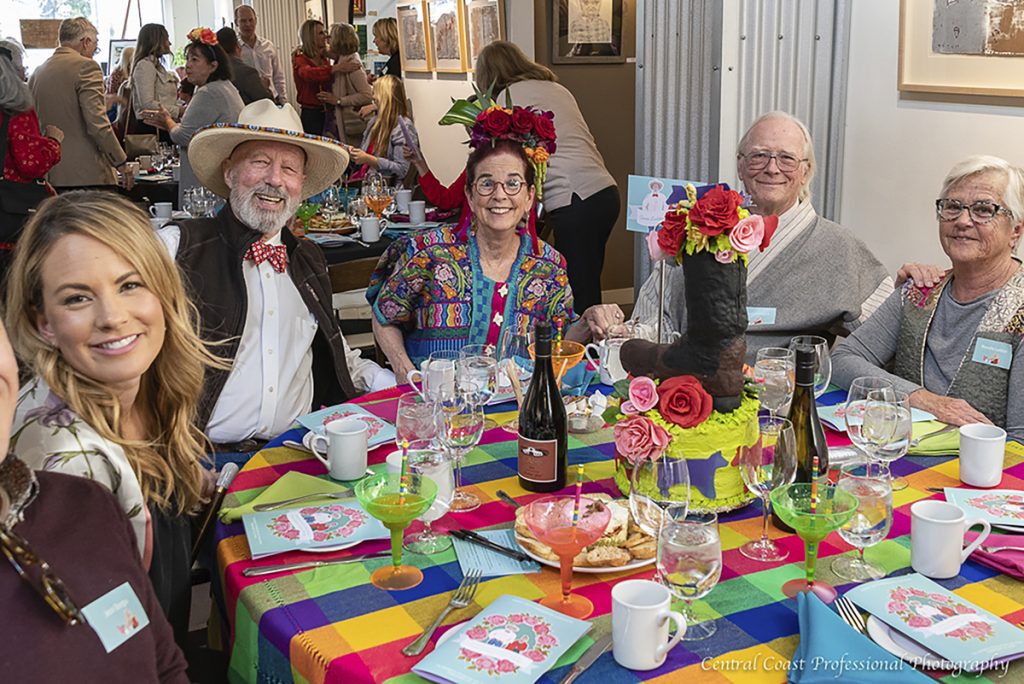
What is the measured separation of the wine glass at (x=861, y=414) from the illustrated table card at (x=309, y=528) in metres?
0.92

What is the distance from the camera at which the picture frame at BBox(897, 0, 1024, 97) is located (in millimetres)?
3326

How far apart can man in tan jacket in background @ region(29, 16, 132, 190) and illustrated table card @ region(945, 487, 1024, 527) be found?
6.60 m

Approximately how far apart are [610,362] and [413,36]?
6.48m

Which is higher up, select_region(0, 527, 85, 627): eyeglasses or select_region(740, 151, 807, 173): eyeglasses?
select_region(740, 151, 807, 173): eyeglasses

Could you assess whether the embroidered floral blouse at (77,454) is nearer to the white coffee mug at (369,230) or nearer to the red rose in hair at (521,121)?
the red rose in hair at (521,121)

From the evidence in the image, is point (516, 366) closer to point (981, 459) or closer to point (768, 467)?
point (768, 467)

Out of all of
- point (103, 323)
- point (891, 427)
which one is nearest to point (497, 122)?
point (103, 323)

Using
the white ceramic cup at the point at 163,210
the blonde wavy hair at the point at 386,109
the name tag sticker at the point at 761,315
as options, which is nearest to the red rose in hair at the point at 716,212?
the name tag sticker at the point at 761,315

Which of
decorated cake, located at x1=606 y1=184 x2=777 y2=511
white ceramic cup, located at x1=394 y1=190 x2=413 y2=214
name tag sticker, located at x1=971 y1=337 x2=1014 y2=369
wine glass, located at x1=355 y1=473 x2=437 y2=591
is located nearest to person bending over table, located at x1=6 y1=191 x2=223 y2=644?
wine glass, located at x1=355 y1=473 x2=437 y2=591

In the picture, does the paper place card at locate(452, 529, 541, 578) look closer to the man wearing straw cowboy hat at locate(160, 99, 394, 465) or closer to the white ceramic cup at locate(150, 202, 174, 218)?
the man wearing straw cowboy hat at locate(160, 99, 394, 465)

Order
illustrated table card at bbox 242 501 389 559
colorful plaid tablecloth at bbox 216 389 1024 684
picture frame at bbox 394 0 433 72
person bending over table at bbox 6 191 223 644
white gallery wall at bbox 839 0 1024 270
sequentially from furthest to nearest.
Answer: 1. picture frame at bbox 394 0 433 72
2. white gallery wall at bbox 839 0 1024 270
3. person bending over table at bbox 6 191 223 644
4. illustrated table card at bbox 242 501 389 559
5. colorful plaid tablecloth at bbox 216 389 1024 684

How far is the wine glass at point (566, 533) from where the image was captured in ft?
4.81

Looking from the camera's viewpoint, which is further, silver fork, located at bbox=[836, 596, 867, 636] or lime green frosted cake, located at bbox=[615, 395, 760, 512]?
lime green frosted cake, located at bbox=[615, 395, 760, 512]

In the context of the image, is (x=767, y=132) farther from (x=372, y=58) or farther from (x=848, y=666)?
(x=372, y=58)
